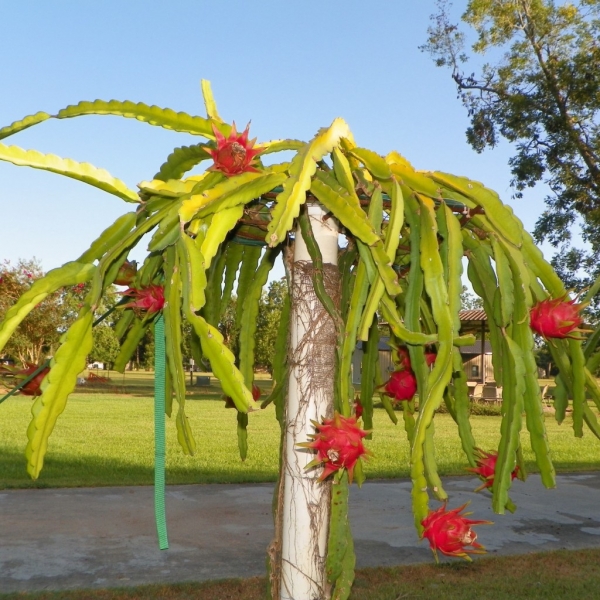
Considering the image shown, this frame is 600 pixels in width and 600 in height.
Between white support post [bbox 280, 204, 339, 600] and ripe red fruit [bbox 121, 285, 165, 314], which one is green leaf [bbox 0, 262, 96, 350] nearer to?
ripe red fruit [bbox 121, 285, 165, 314]

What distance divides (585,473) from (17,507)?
700 cm

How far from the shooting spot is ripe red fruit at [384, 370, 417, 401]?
103 inches

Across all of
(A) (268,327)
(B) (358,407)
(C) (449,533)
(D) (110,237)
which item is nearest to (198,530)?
(B) (358,407)

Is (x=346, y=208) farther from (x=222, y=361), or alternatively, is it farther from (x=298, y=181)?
(x=222, y=361)

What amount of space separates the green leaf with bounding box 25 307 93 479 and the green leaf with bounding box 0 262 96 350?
0.13 meters

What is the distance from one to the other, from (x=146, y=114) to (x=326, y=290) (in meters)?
0.83

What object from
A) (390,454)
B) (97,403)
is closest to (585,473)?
(390,454)

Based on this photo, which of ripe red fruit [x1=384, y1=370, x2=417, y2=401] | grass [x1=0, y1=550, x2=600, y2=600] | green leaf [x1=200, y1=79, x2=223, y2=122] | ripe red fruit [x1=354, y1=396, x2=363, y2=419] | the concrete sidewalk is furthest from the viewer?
the concrete sidewalk

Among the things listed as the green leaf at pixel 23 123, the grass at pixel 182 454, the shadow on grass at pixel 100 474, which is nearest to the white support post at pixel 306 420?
the green leaf at pixel 23 123

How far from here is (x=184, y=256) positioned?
76.9 inches

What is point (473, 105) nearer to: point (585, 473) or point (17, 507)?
point (585, 473)

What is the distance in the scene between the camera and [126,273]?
8.07ft

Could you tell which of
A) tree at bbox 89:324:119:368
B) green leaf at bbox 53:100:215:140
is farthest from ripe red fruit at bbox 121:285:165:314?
tree at bbox 89:324:119:368

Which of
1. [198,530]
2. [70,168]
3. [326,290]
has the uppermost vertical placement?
[70,168]
